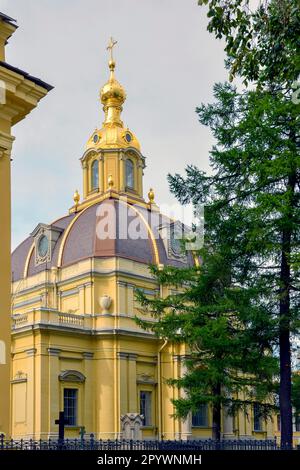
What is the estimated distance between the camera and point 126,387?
1518 inches

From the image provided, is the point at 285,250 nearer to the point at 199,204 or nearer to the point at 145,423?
the point at 199,204

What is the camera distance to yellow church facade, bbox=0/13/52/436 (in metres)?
13.4

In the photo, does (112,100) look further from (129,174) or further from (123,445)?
(123,445)

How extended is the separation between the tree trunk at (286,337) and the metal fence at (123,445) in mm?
647

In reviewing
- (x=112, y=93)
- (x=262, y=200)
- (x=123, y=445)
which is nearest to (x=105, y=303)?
(x=112, y=93)

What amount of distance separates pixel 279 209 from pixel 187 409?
26.5 feet

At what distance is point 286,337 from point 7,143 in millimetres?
9543

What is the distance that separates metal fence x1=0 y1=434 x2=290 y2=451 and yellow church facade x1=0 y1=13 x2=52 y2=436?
53 cm

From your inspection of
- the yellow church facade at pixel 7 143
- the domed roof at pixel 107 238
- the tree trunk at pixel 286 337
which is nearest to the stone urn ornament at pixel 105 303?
the domed roof at pixel 107 238

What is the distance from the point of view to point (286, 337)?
19.5 meters

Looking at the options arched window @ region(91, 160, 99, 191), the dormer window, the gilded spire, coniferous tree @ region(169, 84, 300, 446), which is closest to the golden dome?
the gilded spire

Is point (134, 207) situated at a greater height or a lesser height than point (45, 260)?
greater

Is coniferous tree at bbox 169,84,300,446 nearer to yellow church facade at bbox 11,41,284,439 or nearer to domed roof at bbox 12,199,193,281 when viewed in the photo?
yellow church facade at bbox 11,41,284,439
